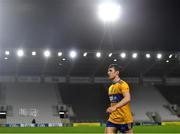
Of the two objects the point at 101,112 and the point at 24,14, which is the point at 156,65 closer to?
the point at 101,112

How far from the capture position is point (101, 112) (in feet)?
160

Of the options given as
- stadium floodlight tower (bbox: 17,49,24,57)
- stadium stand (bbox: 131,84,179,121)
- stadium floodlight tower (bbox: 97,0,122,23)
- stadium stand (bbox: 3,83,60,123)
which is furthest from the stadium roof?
stadium stand (bbox: 131,84,179,121)

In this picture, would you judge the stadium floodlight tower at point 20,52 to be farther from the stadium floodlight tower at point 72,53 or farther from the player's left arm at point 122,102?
the player's left arm at point 122,102

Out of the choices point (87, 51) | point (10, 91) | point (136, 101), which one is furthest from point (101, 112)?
point (10, 91)

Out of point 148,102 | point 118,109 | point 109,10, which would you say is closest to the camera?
point 118,109

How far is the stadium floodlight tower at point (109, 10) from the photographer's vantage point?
103ft

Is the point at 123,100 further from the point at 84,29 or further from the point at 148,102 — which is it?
the point at 148,102

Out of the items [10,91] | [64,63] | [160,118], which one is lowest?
[160,118]

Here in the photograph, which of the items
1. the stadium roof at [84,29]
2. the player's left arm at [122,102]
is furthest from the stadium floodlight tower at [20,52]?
the player's left arm at [122,102]

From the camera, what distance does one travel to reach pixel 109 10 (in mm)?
32656

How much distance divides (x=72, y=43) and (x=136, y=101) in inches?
582

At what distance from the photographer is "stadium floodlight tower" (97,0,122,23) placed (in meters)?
31.3

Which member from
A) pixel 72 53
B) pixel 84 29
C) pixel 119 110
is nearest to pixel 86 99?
pixel 72 53

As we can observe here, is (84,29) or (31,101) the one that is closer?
(84,29)
